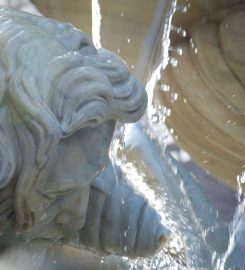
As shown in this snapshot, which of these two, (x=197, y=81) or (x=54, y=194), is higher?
(x=54, y=194)

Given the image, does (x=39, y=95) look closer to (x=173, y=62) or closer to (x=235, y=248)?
(x=235, y=248)

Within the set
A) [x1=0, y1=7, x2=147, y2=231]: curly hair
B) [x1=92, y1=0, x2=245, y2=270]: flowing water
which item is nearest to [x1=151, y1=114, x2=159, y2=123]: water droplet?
[x1=92, y1=0, x2=245, y2=270]: flowing water

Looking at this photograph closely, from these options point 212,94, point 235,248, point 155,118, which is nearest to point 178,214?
point 235,248

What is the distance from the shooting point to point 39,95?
4.09 feet

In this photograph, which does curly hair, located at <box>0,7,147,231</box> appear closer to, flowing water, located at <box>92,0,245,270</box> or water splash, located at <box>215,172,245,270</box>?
flowing water, located at <box>92,0,245,270</box>

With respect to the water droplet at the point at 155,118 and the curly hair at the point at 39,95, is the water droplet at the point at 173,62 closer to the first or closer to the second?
the water droplet at the point at 155,118

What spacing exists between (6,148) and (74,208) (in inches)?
8.9

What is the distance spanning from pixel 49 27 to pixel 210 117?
4.82 feet

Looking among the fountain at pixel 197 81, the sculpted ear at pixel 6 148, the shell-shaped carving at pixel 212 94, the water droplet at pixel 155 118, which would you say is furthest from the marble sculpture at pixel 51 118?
the shell-shaped carving at pixel 212 94

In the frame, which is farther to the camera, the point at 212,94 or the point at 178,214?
the point at 212,94

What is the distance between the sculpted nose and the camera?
Result: 139cm

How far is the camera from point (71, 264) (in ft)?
5.50

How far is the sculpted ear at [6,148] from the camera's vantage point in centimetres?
124

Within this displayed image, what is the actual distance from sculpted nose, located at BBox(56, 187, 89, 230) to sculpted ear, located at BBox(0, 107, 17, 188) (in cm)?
16
